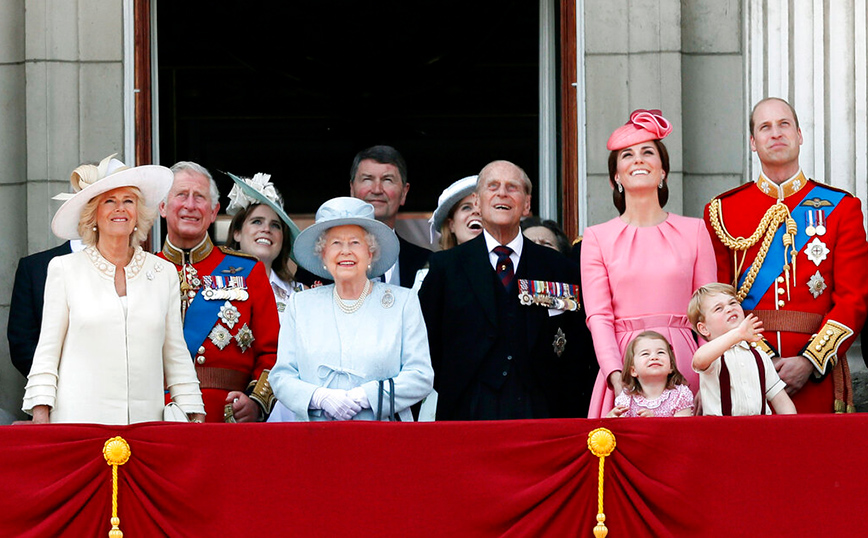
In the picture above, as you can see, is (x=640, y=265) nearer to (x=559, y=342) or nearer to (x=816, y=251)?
(x=559, y=342)

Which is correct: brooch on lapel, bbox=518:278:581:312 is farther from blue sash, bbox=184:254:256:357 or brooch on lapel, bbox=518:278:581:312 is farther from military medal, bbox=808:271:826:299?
blue sash, bbox=184:254:256:357

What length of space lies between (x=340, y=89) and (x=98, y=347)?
866 centimetres

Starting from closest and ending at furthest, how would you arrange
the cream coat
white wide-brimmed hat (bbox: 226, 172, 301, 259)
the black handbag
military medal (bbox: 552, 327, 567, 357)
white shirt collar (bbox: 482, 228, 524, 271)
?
1. the cream coat
2. the black handbag
3. military medal (bbox: 552, 327, 567, 357)
4. white shirt collar (bbox: 482, 228, 524, 271)
5. white wide-brimmed hat (bbox: 226, 172, 301, 259)

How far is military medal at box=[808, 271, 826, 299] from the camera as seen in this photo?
19.7ft

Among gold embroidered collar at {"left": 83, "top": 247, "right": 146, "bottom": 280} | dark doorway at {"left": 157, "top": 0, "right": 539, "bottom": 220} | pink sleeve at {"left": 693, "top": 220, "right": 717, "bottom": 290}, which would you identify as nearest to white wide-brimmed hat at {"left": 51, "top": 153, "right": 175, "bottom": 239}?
gold embroidered collar at {"left": 83, "top": 247, "right": 146, "bottom": 280}

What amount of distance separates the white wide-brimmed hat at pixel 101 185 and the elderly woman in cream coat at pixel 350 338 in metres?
0.59

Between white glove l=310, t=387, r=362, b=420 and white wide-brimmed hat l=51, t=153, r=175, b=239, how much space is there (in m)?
0.98

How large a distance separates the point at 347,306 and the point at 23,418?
8.09 ft

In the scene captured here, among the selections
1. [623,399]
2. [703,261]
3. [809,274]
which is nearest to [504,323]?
[623,399]

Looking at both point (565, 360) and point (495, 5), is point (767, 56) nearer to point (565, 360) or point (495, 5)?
point (565, 360)

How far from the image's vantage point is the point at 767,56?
7.77 meters

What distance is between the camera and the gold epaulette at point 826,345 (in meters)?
5.79

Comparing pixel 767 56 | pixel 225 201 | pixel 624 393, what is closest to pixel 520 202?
pixel 624 393

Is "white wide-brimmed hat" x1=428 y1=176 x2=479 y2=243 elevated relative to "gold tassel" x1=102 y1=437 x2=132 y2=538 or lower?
elevated
